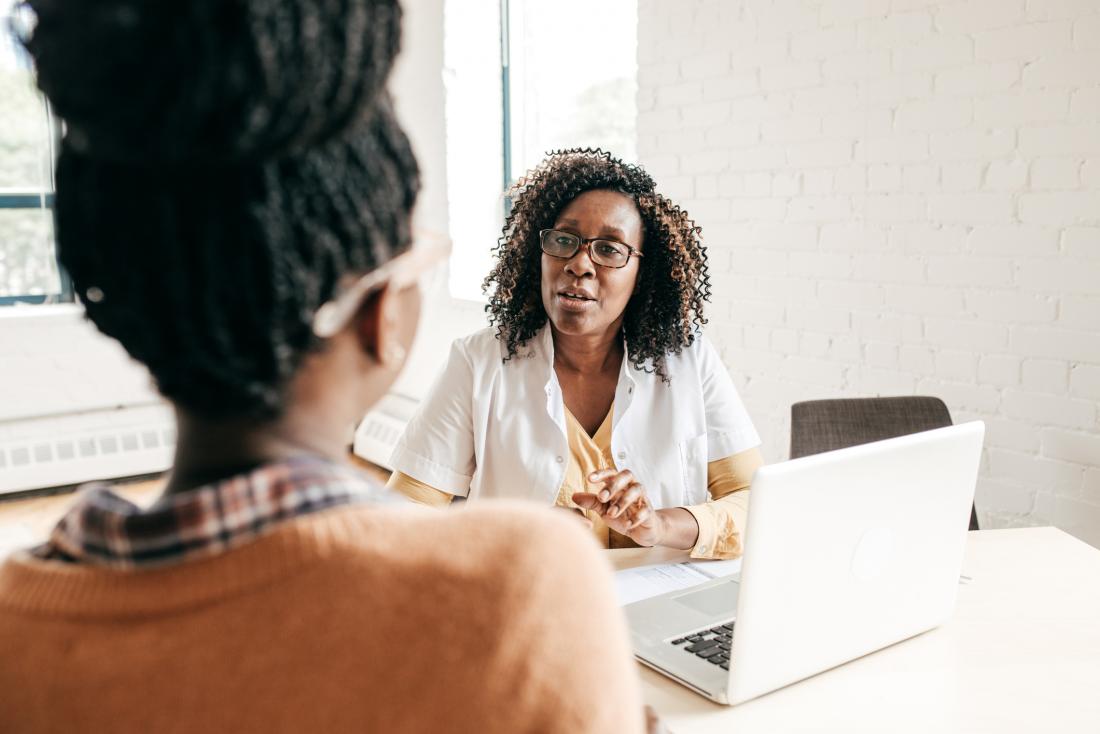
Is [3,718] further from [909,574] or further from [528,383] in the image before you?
[528,383]

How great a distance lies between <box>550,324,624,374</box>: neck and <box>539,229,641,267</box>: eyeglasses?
0.16 meters

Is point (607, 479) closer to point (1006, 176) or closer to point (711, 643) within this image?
point (711, 643)

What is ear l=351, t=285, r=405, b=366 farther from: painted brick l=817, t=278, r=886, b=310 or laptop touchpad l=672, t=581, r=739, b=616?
painted brick l=817, t=278, r=886, b=310

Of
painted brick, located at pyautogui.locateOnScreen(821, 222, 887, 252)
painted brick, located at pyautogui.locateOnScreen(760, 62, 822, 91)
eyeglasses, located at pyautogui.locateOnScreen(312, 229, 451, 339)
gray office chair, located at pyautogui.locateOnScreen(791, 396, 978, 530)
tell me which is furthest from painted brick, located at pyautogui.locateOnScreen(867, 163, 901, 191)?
eyeglasses, located at pyautogui.locateOnScreen(312, 229, 451, 339)

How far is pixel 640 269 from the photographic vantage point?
212 centimetres

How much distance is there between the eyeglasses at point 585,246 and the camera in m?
1.98

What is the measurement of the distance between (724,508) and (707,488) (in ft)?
0.75

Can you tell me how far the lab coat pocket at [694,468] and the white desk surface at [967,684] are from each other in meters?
0.58

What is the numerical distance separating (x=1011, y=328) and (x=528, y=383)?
4.56 feet

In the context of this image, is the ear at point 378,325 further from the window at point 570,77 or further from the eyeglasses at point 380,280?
the window at point 570,77

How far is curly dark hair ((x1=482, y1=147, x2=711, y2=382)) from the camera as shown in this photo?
203 centimetres

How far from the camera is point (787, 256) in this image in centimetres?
306

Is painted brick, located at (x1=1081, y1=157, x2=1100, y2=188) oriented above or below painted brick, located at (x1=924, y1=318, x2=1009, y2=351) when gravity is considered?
above

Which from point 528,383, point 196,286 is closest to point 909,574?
point 528,383
